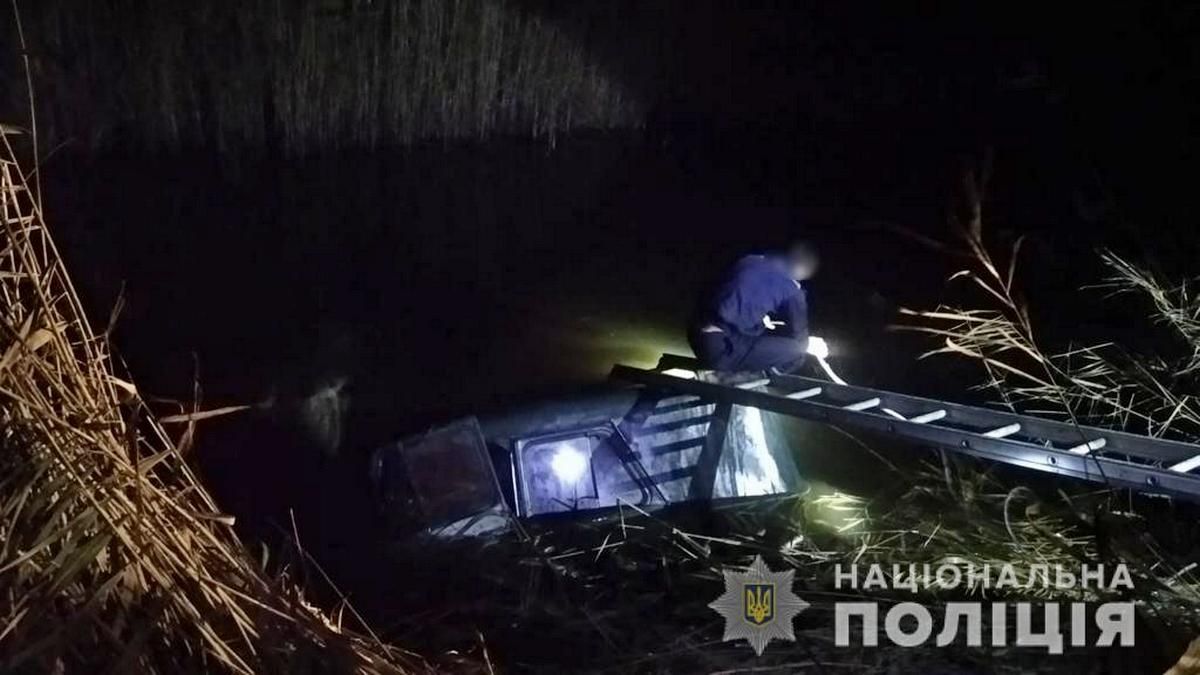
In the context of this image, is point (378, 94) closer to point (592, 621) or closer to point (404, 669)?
point (592, 621)

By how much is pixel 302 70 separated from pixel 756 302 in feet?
8.96

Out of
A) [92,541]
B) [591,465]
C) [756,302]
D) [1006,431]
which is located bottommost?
[591,465]

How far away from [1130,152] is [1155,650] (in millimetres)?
6384

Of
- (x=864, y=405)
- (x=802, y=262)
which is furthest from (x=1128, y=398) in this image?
(x=802, y=262)

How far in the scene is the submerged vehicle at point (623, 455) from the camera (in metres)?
5.19

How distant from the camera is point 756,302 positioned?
6406mm

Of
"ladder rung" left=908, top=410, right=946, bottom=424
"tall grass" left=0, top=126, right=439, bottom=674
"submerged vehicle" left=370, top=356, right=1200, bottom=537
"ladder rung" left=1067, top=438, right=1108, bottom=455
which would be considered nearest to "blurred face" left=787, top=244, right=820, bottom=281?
"submerged vehicle" left=370, top=356, right=1200, bottom=537

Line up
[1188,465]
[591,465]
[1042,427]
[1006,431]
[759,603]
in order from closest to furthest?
[1188,465] < [759,603] < [1042,427] < [1006,431] < [591,465]

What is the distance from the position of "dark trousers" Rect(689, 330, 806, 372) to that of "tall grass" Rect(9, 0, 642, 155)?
2.00 meters

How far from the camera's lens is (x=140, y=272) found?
6426mm

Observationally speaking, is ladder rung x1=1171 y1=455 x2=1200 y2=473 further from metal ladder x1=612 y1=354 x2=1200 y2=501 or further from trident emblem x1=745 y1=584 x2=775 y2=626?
trident emblem x1=745 y1=584 x2=775 y2=626

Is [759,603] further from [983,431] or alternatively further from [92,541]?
[92,541]

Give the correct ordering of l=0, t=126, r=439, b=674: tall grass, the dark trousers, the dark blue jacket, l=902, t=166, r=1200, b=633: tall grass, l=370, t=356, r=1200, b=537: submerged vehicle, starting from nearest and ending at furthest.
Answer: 1. l=0, t=126, r=439, b=674: tall grass
2. l=902, t=166, r=1200, b=633: tall grass
3. l=370, t=356, r=1200, b=537: submerged vehicle
4. the dark trousers
5. the dark blue jacket

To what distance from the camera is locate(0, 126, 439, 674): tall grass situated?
178 cm
